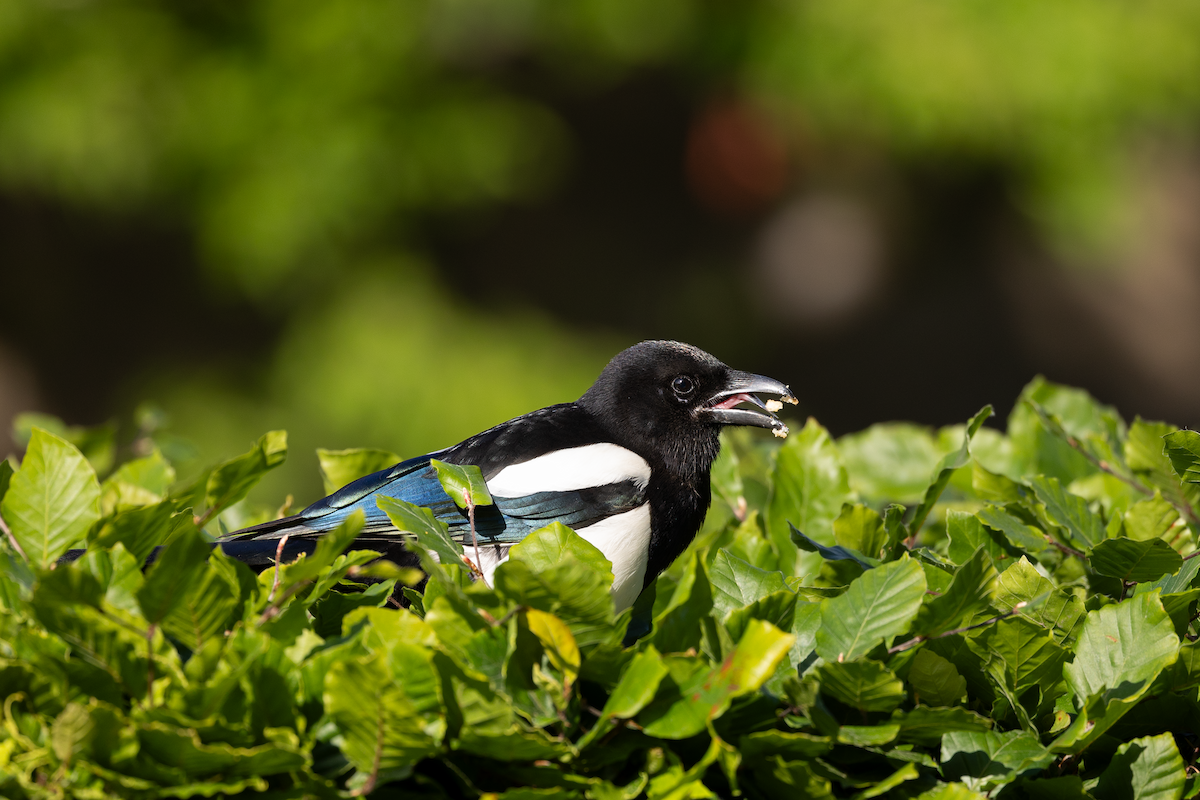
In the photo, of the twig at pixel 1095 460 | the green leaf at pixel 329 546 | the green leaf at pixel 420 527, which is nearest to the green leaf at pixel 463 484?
the green leaf at pixel 420 527

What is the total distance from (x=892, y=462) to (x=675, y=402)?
0.67 m

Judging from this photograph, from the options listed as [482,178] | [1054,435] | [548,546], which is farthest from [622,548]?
[482,178]

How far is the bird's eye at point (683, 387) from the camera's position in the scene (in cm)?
276

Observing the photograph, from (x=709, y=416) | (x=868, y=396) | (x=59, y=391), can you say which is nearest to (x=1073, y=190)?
(x=868, y=396)

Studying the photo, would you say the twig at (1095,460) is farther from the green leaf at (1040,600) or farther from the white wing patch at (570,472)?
the white wing patch at (570,472)

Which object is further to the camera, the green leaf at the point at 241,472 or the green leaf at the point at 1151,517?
the green leaf at the point at 1151,517

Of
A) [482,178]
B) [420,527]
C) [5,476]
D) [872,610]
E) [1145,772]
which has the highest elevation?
[482,178]

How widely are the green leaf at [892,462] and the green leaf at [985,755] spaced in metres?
1.46

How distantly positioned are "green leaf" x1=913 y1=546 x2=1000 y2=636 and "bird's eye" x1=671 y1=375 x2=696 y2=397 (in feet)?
4.15

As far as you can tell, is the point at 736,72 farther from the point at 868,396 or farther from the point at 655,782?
the point at 655,782

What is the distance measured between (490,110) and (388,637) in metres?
6.44

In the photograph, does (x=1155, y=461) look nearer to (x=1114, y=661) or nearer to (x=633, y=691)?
(x=1114, y=661)

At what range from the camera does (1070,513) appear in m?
2.04

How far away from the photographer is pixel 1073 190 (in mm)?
7578
